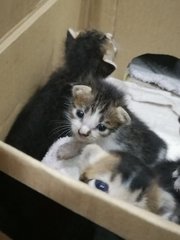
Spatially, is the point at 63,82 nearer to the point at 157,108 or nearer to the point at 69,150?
the point at 69,150

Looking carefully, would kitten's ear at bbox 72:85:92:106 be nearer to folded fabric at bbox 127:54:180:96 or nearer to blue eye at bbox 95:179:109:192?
blue eye at bbox 95:179:109:192

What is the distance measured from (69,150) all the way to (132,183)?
1.02 ft

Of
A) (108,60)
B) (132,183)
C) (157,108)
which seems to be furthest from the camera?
(157,108)

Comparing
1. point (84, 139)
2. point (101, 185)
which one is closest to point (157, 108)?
point (84, 139)

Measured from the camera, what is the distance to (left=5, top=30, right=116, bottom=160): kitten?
3.73 ft

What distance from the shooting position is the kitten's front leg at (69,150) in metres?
1.21

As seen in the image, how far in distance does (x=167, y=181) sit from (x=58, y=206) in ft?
1.03

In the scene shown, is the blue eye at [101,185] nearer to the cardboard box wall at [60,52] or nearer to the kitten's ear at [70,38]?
the cardboard box wall at [60,52]

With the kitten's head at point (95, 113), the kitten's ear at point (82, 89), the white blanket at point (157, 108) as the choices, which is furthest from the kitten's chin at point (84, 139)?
the white blanket at point (157, 108)

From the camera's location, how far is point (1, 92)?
101 centimetres

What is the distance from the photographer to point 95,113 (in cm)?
109

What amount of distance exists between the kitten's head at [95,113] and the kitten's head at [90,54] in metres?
0.09

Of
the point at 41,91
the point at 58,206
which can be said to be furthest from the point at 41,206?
the point at 41,91

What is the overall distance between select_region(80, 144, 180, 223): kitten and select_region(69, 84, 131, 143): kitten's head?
0.07 m
